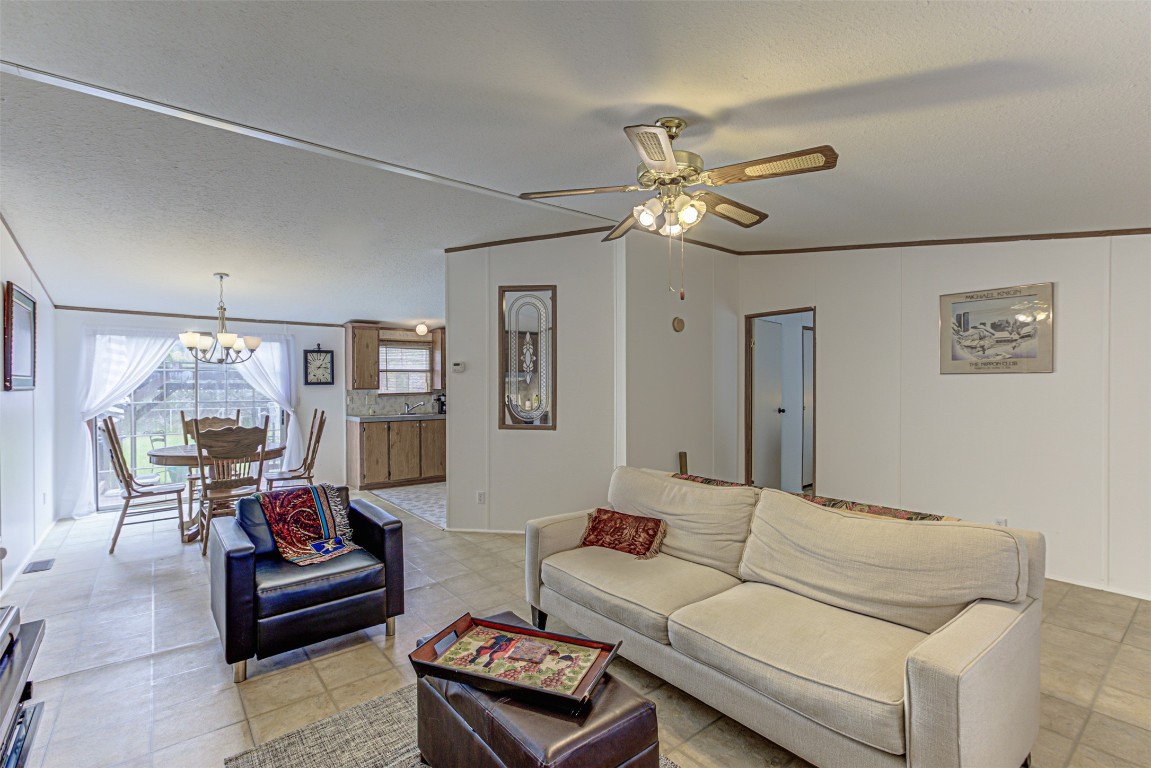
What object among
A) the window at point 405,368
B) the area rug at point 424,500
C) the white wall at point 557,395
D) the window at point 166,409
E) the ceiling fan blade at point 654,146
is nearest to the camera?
the ceiling fan blade at point 654,146

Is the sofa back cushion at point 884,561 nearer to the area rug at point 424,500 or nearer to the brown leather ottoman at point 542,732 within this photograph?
the brown leather ottoman at point 542,732

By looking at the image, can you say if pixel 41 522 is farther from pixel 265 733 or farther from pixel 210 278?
pixel 265 733

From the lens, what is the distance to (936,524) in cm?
195

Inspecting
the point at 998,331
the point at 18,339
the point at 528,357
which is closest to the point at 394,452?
the point at 528,357

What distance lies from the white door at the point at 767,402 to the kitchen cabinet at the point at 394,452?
4.27 m

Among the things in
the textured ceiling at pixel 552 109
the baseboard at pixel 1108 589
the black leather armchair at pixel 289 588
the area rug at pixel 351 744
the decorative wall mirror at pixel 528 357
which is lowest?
the area rug at pixel 351 744

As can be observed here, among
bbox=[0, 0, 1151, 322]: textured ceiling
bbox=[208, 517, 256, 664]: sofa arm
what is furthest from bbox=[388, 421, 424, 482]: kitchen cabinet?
bbox=[208, 517, 256, 664]: sofa arm

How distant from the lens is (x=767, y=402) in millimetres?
5211

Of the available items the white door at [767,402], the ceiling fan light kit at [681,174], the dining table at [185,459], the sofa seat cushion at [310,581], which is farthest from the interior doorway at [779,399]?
the dining table at [185,459]

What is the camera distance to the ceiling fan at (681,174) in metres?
1.74

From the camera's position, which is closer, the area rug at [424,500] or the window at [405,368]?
the area rug at [424,500]

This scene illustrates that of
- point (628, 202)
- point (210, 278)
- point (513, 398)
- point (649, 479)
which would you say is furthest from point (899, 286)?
point (210, 278)

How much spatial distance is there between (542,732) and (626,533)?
142cm

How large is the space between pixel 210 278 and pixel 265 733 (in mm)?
4144
